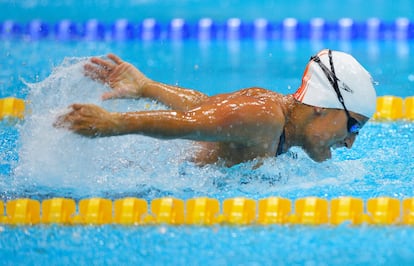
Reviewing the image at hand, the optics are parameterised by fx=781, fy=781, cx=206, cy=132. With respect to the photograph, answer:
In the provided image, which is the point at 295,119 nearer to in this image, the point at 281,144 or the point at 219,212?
the point at 281,144

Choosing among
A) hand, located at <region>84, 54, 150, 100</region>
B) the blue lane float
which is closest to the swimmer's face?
hand, located at <region>84, 54, 150, 100</region>

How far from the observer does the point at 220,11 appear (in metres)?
7.03

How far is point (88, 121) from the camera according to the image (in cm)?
264

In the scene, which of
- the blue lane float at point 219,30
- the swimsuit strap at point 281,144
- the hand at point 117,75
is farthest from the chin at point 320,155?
the blue lane float at point 219,30

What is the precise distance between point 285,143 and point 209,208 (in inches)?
15.7

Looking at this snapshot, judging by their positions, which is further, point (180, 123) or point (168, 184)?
point (168, 184)

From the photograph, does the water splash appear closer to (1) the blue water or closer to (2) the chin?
(1) the blue water

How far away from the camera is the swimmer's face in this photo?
3.02 metres

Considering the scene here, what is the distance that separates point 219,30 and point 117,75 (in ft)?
10.3

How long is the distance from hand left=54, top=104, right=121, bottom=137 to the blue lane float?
3.79 m

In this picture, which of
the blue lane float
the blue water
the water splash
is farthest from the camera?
the blue lane float

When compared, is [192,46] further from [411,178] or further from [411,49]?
[411,178]

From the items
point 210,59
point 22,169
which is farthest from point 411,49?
point 22,169

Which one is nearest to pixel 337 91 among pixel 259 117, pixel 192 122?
pixel 259 117
